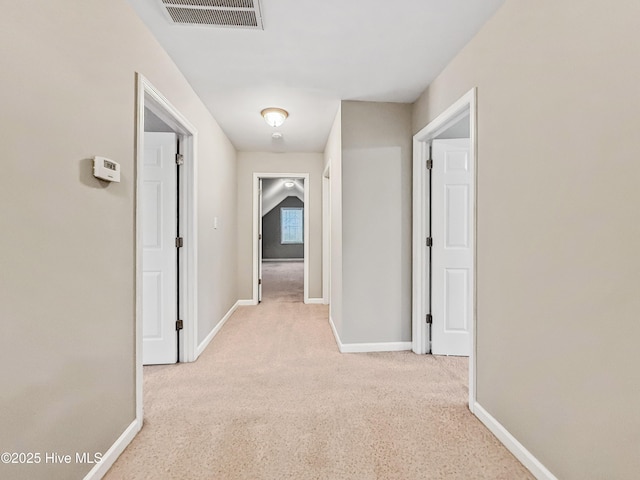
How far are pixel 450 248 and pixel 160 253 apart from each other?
8.31 feet

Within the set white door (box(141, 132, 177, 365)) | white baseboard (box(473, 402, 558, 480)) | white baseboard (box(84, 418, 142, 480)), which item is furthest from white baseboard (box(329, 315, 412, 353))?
white baseboard (box(84, 418, 142, 480))

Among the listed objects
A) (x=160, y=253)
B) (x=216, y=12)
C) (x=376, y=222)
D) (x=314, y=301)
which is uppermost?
(x=216, y=12)

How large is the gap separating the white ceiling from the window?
9.62 m

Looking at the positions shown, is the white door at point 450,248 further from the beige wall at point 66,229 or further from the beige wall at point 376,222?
the beige wall at point 66,229

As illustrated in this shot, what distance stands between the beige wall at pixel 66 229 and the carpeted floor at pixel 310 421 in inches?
13.7

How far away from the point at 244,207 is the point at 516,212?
383 centimetres

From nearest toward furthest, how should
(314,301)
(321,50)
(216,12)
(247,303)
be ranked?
(216,12) → (321,50) → (247,303) → (314,301)

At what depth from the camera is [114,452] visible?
4.69 ft

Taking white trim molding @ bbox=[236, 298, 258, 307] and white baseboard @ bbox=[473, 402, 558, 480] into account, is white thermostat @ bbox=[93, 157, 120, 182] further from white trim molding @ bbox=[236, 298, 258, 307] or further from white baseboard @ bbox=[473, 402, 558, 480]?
white trim molding @ bbox=[236, 298, 258, 307]

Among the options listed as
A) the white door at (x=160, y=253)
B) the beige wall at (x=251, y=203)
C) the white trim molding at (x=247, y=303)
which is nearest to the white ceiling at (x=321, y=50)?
the white door at (x=160, y=253)

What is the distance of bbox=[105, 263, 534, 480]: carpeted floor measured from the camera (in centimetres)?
140

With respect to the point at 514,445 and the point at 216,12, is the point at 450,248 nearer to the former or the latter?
the point at 514,445

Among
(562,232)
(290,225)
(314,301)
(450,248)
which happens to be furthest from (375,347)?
(290,225)

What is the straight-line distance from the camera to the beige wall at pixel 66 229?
0.94 m
